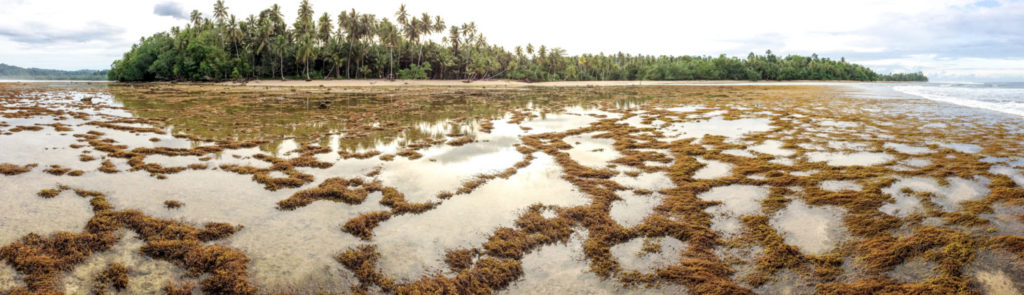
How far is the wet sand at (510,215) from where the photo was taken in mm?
5684

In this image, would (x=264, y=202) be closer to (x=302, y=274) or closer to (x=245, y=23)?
(x=302, y=274)

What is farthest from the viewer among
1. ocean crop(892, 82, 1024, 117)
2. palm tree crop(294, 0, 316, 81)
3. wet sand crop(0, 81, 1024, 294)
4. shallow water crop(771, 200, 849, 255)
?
palm tree crop(294, 0, 316, 81)

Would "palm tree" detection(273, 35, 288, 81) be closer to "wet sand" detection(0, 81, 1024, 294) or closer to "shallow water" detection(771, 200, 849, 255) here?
"wet sand" detection(0, 81, 1024, 294)

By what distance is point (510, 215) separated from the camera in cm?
818

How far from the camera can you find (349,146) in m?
15.4

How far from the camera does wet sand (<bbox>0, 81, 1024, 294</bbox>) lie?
5.68 meters

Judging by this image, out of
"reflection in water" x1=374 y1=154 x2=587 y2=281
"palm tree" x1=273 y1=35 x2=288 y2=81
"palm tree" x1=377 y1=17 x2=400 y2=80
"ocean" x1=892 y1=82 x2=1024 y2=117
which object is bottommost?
"reflection in water" x1=374 y1=154 x2=587 y2=281

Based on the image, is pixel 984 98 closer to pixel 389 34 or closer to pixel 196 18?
pixel 389 34

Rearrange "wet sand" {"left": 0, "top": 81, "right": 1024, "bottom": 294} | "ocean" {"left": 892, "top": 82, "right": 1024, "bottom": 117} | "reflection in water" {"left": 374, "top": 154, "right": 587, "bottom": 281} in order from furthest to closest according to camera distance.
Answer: "ocean" {"left": 892, "top": 82, "right": 1024, "bottom": 117} → "reflection in water" {"left": 374, "top": 154, "right": 587, "bottom": 281} → "wet sand" {"left": 0, "top": 81, "right": 1024, "bottom": 294}

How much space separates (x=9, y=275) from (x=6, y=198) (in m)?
5.01

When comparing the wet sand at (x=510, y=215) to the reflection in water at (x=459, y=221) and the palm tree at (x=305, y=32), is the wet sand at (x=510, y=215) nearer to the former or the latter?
the reflection in water at (x=459, y=221)

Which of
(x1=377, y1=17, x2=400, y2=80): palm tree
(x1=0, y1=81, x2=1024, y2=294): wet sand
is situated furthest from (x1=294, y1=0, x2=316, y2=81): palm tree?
(x1=0, y1=81, x2=1024, y2=294): wet sand

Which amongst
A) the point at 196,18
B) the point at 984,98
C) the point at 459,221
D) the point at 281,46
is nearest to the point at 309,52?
the point at 281,46

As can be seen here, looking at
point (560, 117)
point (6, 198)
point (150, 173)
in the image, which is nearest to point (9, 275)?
point (6, 198)
